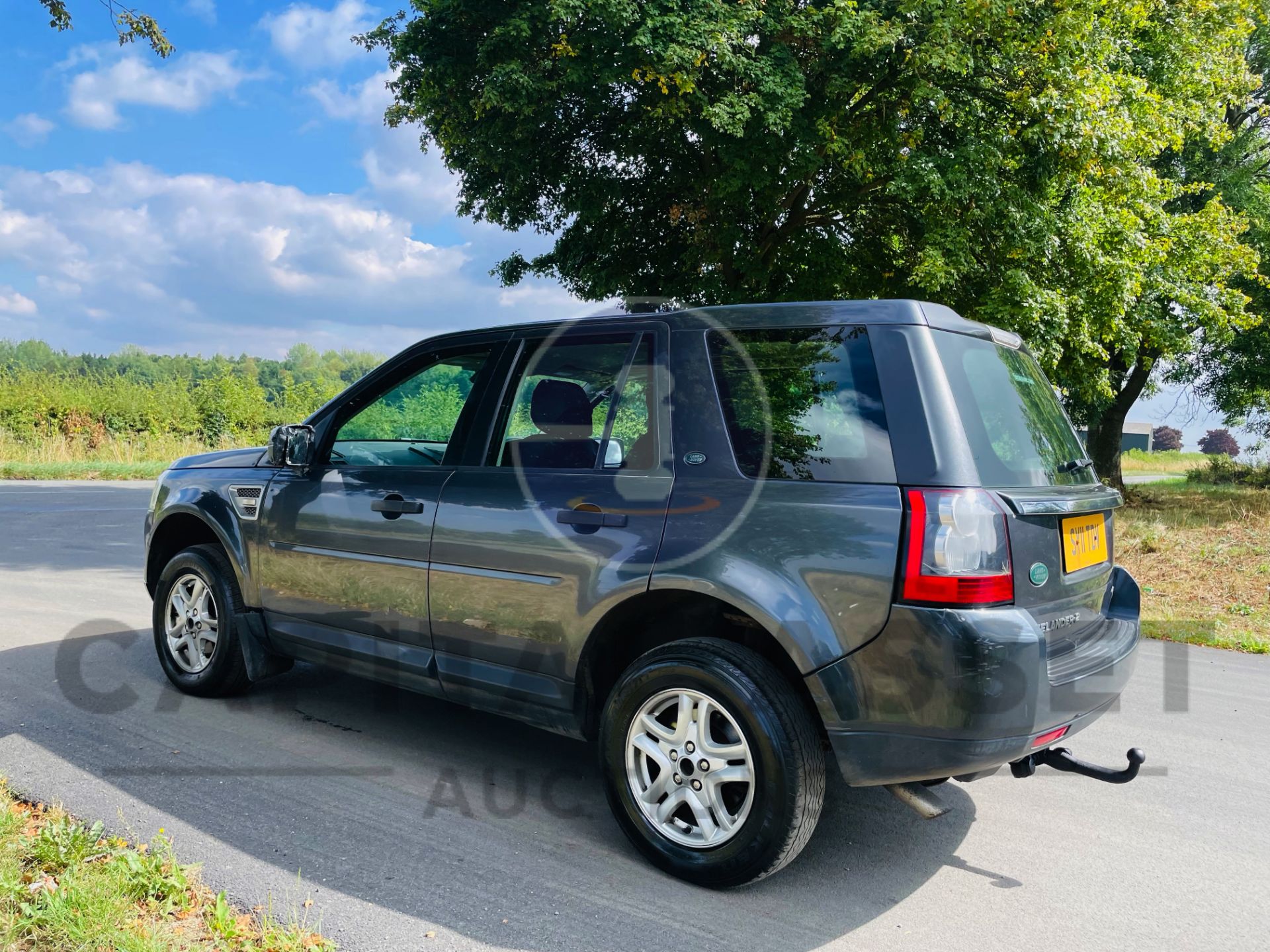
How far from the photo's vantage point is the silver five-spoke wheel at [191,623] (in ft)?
15.9

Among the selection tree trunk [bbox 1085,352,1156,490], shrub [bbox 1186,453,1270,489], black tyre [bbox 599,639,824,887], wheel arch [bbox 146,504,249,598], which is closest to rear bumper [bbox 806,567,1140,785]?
black tyre [bbox 599,639,824,887]

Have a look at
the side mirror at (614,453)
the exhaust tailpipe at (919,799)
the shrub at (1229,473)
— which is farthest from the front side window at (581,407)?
the shrub at (1229,473)

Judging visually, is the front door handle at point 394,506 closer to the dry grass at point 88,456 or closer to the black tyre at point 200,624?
the black tyre at point 200,624

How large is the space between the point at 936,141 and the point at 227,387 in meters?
34.5

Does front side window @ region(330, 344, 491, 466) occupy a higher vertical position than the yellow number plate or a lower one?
higher

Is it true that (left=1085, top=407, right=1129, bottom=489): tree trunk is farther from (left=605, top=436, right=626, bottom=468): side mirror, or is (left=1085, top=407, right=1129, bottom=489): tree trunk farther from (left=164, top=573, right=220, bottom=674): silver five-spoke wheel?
(left=164, top=573, right=220, bottom=674): silver five-spoke wheel

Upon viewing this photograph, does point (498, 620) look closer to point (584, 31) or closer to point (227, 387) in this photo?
point (584, 31)

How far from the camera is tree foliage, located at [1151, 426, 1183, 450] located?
10356 centimetres

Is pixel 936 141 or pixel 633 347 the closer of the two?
pixel 633 347

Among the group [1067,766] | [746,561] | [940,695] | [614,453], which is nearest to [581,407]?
[614,453]

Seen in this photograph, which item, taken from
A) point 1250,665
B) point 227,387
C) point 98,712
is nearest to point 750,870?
point 98,712

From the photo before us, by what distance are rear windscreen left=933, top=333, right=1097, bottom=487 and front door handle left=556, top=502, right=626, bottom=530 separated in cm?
120

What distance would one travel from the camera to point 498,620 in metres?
3.55

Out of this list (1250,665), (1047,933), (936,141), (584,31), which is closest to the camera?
(1047,933)
